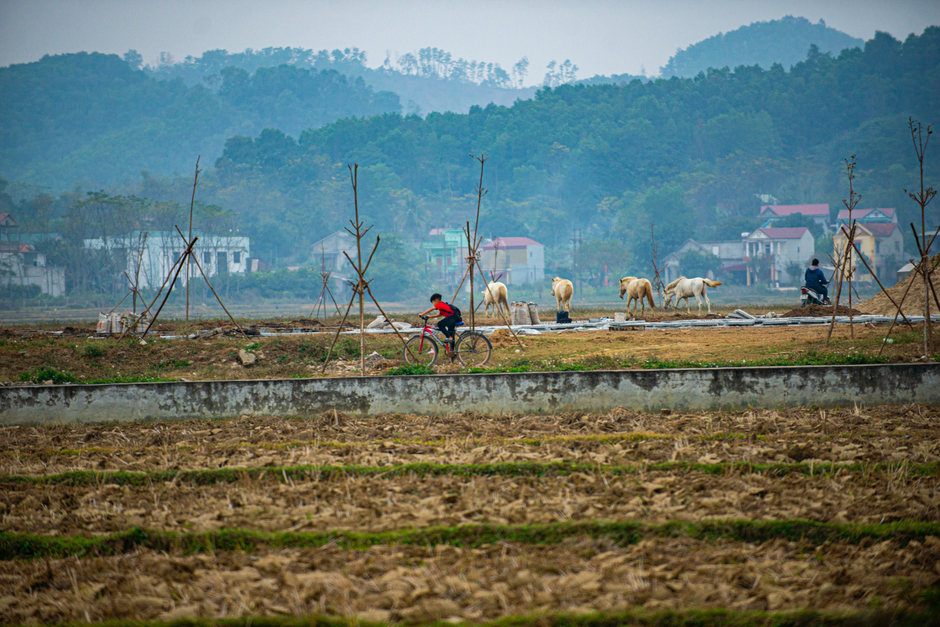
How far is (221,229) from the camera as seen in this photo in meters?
66.1

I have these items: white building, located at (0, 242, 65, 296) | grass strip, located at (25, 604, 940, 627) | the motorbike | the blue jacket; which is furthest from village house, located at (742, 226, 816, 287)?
grass strip, located at (25, 604, 940, 627)

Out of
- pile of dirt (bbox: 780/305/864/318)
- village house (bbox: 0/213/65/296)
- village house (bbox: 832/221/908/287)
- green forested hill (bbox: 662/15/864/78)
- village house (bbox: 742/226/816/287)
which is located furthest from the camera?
green forested hill (bbox: 662/15/864/78)

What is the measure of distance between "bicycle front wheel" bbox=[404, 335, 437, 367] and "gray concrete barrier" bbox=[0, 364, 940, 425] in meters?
2.65

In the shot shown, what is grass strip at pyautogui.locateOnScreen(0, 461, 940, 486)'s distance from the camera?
6.21 meters

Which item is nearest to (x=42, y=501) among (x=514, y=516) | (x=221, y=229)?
(x=514, y=516)

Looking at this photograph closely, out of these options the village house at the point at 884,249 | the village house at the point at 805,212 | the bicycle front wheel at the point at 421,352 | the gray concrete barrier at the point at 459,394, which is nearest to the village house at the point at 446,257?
the village house at the point at 805,212

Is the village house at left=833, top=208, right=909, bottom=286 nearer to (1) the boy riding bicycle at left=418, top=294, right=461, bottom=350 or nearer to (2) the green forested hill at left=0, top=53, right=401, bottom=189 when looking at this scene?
(1) the boy riding bicycle at left=418, top=294, right=461, bottom=350

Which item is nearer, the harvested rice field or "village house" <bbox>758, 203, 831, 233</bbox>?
the harvested rice field

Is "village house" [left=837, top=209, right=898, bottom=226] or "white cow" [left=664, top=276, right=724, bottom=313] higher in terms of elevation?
"village house" [left=837, top=209, right=898, bottom=226]

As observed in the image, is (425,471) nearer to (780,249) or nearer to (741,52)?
(780,249)

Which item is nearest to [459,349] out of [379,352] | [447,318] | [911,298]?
[447,318]

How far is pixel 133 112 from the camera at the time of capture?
430ft

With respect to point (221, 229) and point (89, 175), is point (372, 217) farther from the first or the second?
point (89, 175)

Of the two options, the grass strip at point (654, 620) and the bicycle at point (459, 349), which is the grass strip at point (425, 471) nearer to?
the grass strip at point (654, 620)
